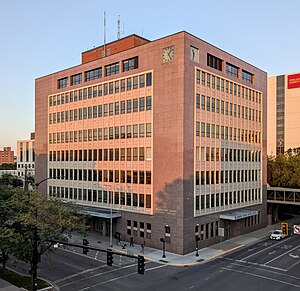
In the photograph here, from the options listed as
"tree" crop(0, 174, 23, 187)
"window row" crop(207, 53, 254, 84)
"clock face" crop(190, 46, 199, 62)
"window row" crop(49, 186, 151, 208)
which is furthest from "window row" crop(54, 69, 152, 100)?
"tree" crop(0, 174, 23, 187)

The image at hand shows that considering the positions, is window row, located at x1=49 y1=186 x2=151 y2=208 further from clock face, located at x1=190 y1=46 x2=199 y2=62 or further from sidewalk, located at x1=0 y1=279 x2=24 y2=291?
clock face, located at x1=190 y1=46 x2=199 y2=62

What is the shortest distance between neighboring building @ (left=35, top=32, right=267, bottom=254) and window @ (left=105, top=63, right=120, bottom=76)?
0.26 m

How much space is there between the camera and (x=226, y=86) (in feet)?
184

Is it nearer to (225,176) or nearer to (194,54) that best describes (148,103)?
(194,54)

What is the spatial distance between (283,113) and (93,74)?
283ft

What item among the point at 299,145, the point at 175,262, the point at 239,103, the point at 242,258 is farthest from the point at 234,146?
the point at 299,145

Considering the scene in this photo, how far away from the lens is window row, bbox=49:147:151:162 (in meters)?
52.4

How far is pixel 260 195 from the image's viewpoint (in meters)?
64.8

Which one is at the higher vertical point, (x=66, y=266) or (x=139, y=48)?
(x=139, y=48)

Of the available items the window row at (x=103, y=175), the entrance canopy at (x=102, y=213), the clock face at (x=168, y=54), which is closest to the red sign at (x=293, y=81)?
the clock face at (x=168, y=54)

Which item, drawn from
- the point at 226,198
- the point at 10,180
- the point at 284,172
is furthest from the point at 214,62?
the point at 10,180

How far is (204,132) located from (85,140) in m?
22.5

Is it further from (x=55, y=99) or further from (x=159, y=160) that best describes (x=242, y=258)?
(x=55, y=99)

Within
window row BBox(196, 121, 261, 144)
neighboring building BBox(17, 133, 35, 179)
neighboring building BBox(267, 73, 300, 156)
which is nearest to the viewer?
A: window row BBox(196, 121, 261, 144)
